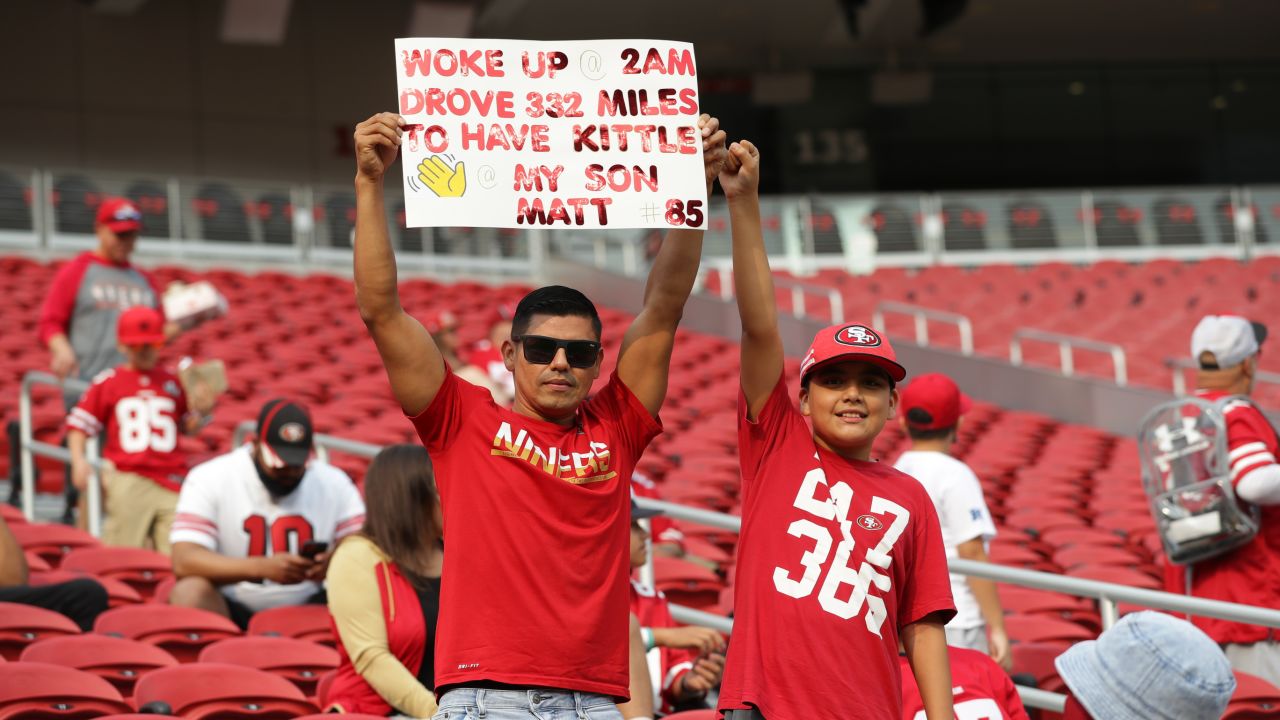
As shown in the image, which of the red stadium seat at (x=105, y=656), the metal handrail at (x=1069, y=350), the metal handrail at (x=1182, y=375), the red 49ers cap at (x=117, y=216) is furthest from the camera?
the metal handrail at (x=1069, y=350)

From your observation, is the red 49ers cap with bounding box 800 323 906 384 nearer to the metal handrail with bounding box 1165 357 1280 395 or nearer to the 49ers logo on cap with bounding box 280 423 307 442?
the 49ers logo on cap with bounding box 280 423 307 442

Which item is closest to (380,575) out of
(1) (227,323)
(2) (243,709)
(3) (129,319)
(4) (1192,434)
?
(2) (243,709)

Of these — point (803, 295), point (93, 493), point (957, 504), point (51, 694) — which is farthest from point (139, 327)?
point (803, 295)

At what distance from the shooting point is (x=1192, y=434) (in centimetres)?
470

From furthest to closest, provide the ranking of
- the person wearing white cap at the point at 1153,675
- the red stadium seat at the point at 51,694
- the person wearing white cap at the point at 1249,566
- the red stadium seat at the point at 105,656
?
the person wearing white cap at the point at 1249,566 → the red stadium seat at the point at 105,656 → the red stadium seat at the point at 51,694 → the person wearing white cap at the point at 1153,675

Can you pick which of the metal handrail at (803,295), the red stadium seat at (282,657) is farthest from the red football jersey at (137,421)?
the metal handrail at (803,295)

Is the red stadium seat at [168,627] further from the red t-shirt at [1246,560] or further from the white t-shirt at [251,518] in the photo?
the red t-shirt at [1246,560]

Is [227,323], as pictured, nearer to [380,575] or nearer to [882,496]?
[380,575]

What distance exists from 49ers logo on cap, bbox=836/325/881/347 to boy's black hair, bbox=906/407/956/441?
1.63 metres

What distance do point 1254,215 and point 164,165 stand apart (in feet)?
47.8

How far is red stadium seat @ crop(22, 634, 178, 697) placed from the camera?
4.05 metres

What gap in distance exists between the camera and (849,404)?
3.00m

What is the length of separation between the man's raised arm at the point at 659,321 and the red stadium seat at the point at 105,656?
70.8 inches

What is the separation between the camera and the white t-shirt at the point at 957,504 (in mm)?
4531
